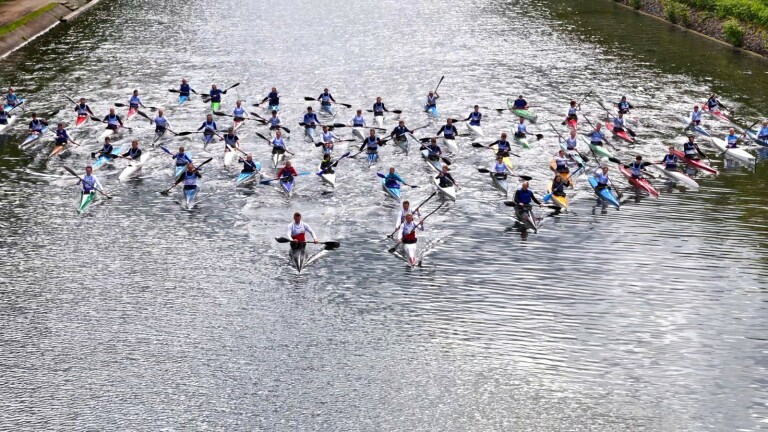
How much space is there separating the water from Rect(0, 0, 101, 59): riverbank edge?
16.5 m

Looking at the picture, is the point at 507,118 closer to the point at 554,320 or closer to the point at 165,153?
the point at 165,153

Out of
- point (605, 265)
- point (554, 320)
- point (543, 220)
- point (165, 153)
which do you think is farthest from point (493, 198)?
point (165, 153)

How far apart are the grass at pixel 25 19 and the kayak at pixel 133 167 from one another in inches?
1264

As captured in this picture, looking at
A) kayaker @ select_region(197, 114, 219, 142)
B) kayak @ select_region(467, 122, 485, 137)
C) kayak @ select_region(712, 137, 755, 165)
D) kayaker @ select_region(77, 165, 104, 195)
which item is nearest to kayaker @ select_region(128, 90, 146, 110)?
kayaker @ select_region(197, 114, 219, 142)

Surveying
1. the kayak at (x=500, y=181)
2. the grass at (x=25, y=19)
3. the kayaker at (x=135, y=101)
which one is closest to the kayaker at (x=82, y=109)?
the kayaker at (x=135, y=101)

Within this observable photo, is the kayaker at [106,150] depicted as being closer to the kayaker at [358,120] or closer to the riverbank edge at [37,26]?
the kayaker at [358,120]

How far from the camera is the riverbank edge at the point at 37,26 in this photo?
6912 cm

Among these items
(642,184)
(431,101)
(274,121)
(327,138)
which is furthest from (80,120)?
(642,184)

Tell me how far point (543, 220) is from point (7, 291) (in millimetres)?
22089

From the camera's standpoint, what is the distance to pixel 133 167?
44.0 metres

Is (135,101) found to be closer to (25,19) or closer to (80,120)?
(80,120)

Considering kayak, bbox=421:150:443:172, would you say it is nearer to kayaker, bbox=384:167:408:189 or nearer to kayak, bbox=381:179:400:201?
kayaker, bbox=384:167:408:189

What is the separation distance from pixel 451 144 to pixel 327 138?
672 centimetres

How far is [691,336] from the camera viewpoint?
29594 millimetres
